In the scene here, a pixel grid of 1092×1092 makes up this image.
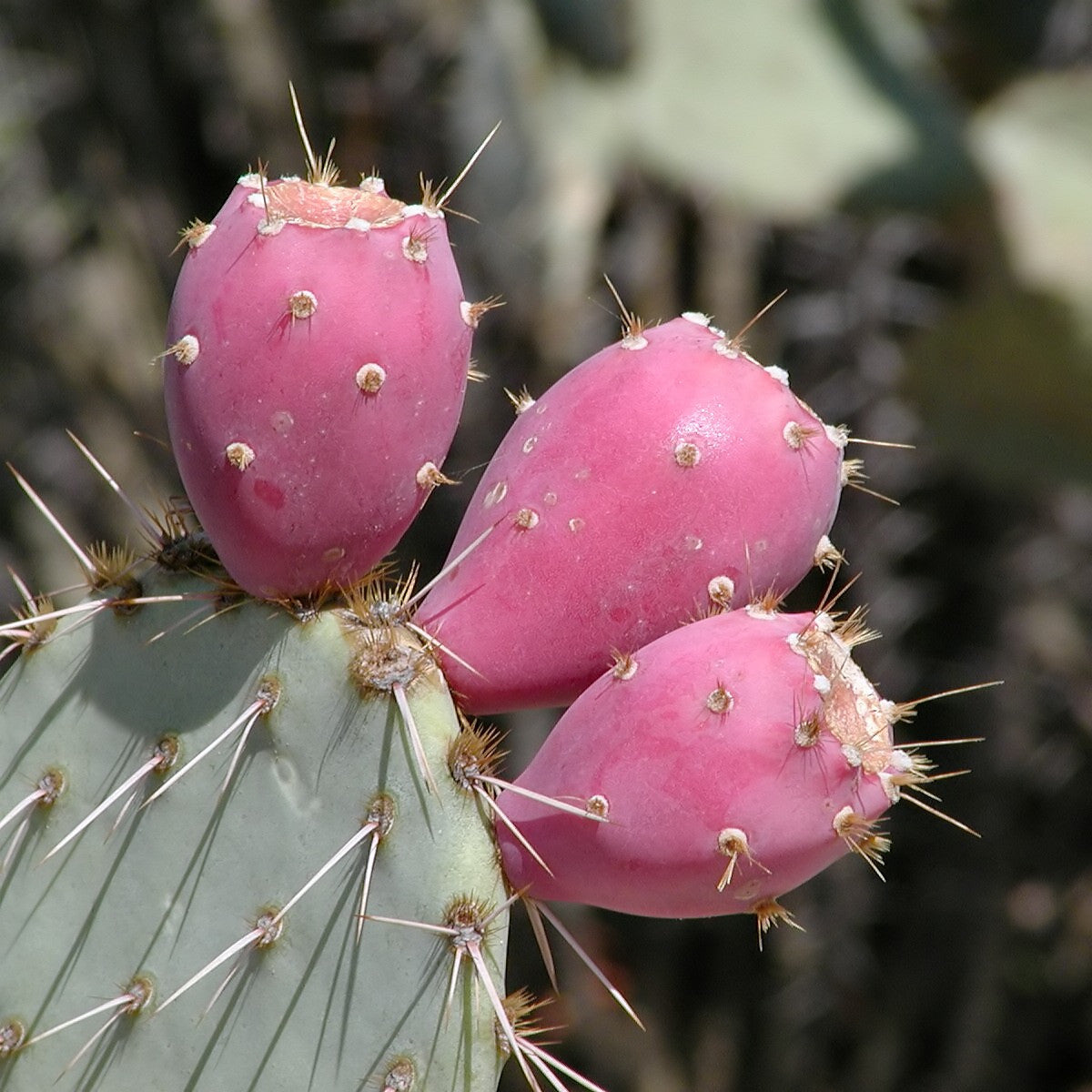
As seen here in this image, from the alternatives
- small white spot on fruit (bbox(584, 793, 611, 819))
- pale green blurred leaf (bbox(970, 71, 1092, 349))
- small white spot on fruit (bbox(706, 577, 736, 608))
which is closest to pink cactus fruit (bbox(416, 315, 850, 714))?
small white spot on fruit (bbox(706, 577, 736, 608))

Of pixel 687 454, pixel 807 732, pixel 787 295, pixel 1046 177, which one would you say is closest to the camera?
pixel 807 732

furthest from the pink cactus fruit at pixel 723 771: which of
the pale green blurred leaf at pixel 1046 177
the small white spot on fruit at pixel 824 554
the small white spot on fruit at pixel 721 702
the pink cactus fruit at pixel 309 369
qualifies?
the pale green blurred leaf at pixel 1046 177

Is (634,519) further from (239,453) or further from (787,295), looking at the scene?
(787,295)

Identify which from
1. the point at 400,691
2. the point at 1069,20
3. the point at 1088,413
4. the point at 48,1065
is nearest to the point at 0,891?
the point at 48,1065

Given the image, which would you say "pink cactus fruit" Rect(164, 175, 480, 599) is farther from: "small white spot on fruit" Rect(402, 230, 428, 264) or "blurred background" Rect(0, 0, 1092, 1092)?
"blurred background" Rect(0, 0, 1092, 1092)

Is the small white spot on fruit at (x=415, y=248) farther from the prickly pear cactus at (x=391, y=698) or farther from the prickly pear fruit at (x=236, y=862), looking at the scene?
the prickly pear fruit at (x=236, y=862)

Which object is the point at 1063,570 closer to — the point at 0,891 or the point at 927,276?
the point at 927,276

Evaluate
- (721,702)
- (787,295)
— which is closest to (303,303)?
(721,702)
